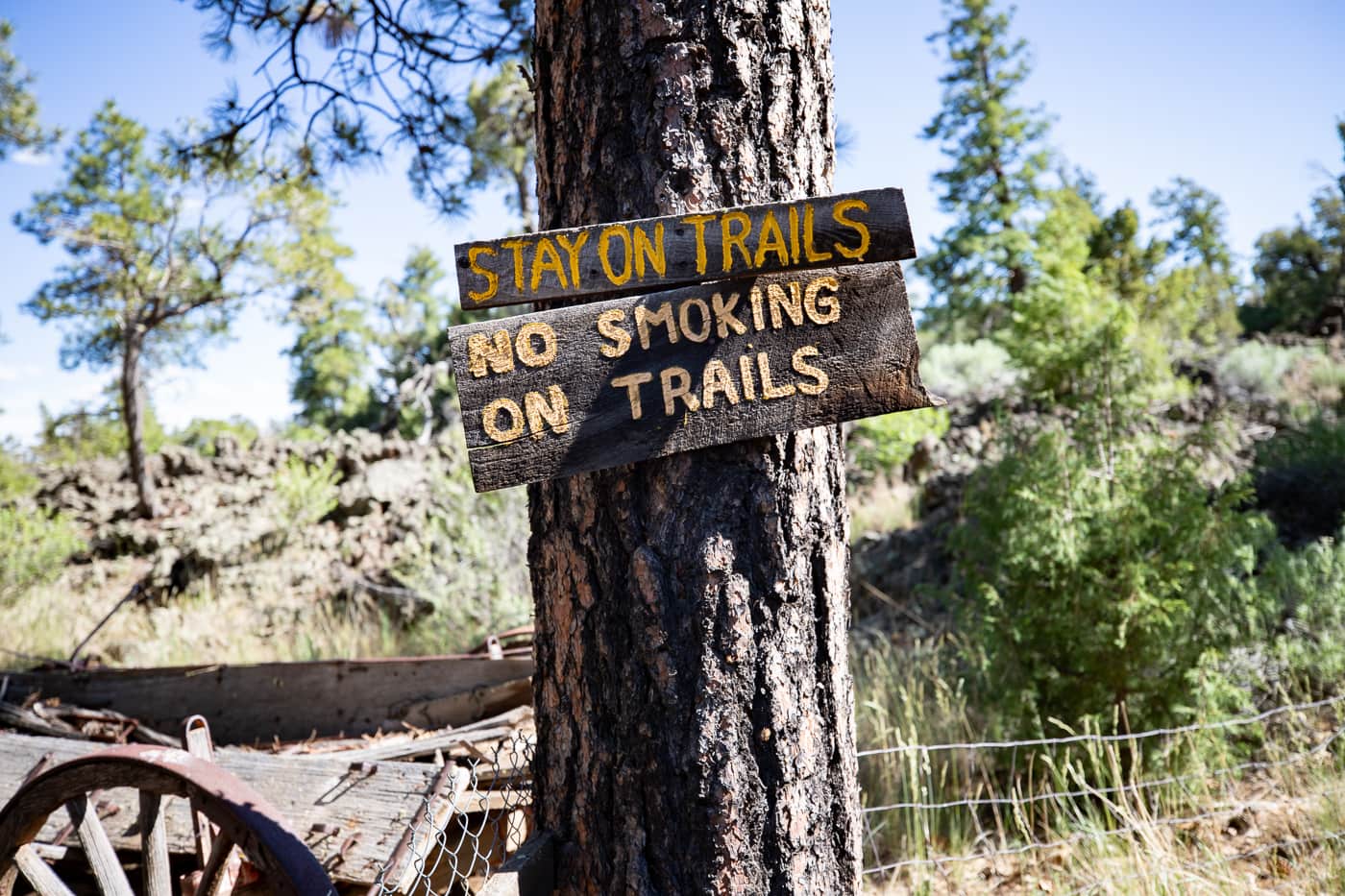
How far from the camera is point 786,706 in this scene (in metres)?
1.54

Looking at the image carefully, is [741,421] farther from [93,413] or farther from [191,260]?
[93,413]

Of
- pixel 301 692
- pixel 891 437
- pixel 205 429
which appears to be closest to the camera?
pixel 301 692

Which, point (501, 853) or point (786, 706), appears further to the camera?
point (501, 853)

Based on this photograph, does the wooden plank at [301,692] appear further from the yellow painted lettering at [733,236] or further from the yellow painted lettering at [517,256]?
the yellow painted lettering at [733,236]

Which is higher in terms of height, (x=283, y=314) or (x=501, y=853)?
(x=283, y=314)

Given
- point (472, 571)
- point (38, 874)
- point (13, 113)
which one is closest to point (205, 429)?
point (13, 113)

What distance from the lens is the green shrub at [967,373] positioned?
43.8ft

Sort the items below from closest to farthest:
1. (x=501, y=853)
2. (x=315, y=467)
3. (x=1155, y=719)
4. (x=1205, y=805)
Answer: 1. (x=501, y=853)
2. (x=1205, y=805)
3. (x=1155, y=719)
4. (x=315, y=467)

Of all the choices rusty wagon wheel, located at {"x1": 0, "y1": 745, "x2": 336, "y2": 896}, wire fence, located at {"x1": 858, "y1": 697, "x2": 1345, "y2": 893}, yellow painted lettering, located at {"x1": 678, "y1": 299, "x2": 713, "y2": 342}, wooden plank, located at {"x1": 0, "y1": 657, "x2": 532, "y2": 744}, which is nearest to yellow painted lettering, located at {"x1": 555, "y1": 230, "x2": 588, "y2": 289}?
yellow painted lettering, located at {"x1": 678, "y1": 299, "x2": 713, "y2": 342}

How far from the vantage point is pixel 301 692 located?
373cm

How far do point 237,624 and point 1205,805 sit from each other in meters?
8.40

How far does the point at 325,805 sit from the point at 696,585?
1606 mm

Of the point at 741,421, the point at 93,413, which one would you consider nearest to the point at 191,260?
the point at 93,413

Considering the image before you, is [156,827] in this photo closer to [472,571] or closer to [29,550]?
[472,571]
